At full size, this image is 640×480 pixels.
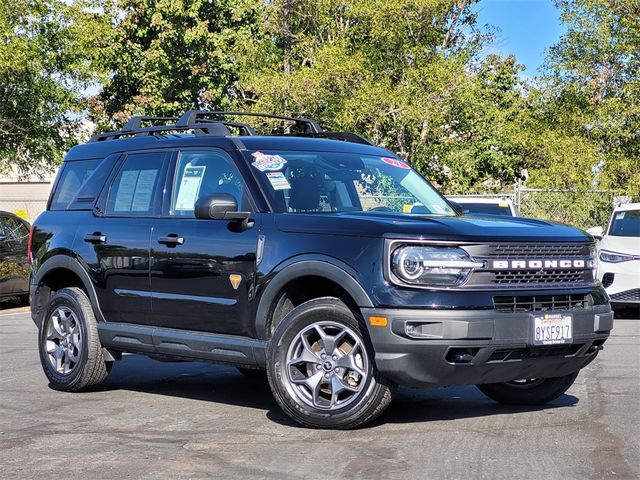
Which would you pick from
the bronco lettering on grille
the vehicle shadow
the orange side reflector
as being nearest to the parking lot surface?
the vehicle shadow

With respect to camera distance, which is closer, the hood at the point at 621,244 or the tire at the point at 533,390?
the tire at the point at 533,390

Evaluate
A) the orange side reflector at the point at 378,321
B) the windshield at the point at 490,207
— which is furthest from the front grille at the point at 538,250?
the windshield at the point at 490,207

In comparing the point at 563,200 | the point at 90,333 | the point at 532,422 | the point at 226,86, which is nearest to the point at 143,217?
the point at 90,333

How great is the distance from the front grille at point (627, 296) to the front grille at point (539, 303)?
811 cm

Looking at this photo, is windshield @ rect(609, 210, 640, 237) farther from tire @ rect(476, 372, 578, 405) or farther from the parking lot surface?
tire @ rect(476, 372, 578, 405)

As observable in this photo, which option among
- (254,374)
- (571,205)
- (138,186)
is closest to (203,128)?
(138,186)

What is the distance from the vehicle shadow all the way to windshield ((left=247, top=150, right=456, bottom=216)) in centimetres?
135

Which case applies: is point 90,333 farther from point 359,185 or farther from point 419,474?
point 419,474

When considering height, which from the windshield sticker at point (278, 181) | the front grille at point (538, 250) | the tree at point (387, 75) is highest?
the tree at point (387, 75)

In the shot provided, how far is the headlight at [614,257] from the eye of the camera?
15125mm

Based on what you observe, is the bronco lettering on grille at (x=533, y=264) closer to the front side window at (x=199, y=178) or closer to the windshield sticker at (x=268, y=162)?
the windshield sticker at (x=268, y=162)

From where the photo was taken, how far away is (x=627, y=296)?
1498cm

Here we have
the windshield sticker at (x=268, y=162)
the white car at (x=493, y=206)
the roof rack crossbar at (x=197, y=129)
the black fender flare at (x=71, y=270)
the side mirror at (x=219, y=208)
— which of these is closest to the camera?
the side mirror at (x=219, y=208)

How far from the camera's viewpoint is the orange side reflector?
6.54 m
